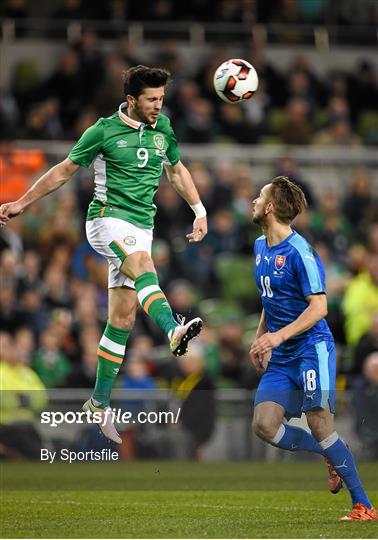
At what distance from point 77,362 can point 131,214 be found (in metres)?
5.24

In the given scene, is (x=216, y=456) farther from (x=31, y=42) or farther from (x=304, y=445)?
(x=31, y=42)

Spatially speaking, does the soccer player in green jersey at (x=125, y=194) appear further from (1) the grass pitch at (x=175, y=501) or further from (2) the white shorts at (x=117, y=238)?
(1) the grass pitch at (x=175, y=501)

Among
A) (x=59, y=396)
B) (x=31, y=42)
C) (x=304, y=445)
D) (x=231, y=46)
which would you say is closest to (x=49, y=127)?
(x=31, y=42)

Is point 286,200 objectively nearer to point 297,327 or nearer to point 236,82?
point 297,327

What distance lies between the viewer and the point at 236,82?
10.7 metres

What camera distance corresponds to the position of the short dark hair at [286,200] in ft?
31.2

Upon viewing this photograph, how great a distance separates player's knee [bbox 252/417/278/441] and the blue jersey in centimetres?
45

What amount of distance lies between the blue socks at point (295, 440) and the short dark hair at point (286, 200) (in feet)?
4.64

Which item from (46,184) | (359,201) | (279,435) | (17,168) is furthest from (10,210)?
(359,201)

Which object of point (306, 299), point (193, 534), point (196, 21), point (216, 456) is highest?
point (196, 21)

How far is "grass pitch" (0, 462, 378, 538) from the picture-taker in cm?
896

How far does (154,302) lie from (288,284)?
3.11 ft

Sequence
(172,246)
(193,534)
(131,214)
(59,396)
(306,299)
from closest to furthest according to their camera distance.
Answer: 1. (193,534)
2. (306,299)
3. (131,214)
4. (59,396)
5. (172,246)

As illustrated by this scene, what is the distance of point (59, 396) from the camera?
1345 cm
